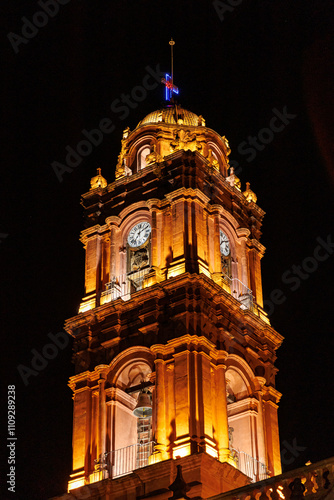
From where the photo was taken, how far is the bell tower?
107ft

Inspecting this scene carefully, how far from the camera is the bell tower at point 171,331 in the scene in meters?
32.5

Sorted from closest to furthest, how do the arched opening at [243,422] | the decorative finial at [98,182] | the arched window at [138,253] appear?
the arched opening at [243,422] < the arched window at [138,253] < the decorative finial at [98,182]

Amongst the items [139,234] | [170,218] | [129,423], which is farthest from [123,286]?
[129,423]

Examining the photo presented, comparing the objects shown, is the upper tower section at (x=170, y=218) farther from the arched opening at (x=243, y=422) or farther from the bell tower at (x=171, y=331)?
the arched opening at (x=243, y=422)

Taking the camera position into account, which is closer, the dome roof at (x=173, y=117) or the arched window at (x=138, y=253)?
the arched window at (x=138, y=253)

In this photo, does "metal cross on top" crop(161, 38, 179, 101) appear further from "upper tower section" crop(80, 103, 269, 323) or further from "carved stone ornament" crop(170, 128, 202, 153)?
"carved stone ornament" crop(170, 128, 202, 153)

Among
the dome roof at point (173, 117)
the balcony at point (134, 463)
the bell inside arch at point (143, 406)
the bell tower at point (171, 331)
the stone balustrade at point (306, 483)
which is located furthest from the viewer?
the dome roof at point (173, 117)

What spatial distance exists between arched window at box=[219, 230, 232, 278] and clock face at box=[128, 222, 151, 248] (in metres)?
3.05

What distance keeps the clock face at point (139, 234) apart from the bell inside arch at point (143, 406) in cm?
649

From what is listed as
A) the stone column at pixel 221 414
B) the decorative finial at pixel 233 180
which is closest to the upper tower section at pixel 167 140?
the decorative finial at pixel 233 180

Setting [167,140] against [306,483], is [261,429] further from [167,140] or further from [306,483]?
[306,483]

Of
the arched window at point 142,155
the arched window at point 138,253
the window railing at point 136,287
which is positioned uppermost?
the arched window at point 142,155

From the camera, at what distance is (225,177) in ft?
136

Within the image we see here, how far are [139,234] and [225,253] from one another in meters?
3.64
